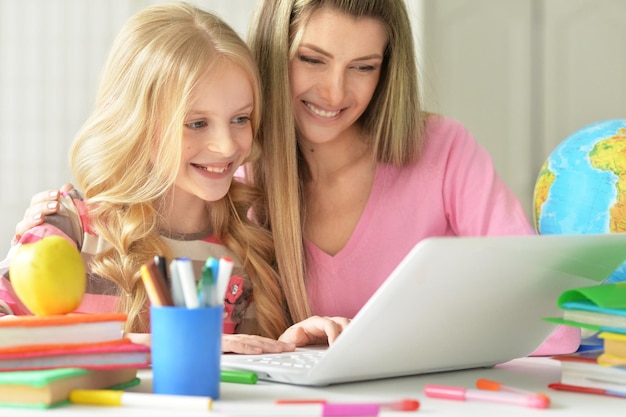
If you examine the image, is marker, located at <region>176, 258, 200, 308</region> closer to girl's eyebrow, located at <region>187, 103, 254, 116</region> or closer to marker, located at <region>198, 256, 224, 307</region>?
marker, located at <region>198, 256, 224, 307</region>

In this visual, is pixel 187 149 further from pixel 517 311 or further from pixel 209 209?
pixel 517 311

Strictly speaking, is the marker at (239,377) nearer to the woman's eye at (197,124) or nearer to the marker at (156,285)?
the marker at (156,285)

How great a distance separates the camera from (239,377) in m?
0.96

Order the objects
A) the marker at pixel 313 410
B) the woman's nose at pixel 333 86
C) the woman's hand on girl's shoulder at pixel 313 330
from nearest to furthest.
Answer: the marker at pixel 313 410 < the woman's hand on girl's shoulder at pixel 313 330 < the woman's nose at pixel 333 86

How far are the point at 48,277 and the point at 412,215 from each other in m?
0.99

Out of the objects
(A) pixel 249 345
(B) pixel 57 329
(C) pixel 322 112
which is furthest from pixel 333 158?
(B) pixel 57 329

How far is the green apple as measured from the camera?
0.89 metres

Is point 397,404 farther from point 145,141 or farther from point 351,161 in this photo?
point 351,161

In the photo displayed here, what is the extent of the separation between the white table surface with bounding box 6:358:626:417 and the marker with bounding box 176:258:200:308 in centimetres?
10

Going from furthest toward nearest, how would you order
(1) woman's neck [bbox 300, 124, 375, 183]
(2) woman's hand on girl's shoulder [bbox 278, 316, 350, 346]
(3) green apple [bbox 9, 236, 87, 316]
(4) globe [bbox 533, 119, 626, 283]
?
(4) globe [bbox 533, 119, 626, 283], (1) woman's neck [bbox 300, 124, 375, 183], (2) woman's hand on girl's shoulder [bbox 278, 316, 350, 346], (3) green apple [bbox 9, 236, 87, 316]

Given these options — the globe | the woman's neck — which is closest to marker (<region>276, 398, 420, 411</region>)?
the woman's neck

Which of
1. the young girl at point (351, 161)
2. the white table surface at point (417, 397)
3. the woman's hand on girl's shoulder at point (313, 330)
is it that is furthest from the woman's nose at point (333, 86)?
the white table surface at point (417, 397)

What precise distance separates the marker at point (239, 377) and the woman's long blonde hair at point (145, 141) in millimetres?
558

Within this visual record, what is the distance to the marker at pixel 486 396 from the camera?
0.85m
